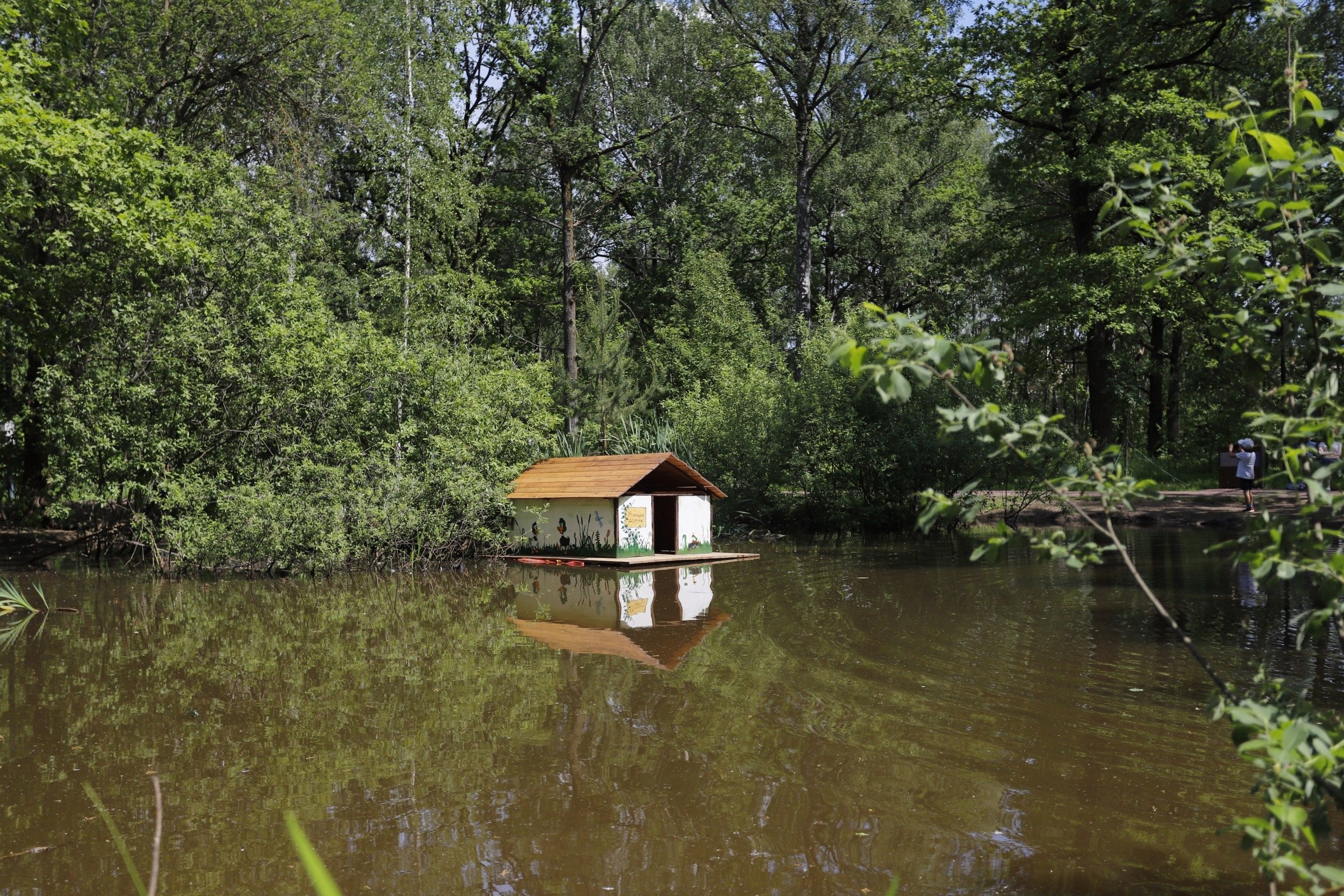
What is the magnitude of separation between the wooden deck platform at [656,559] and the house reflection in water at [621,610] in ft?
0.58

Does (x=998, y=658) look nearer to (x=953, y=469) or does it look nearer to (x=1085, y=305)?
(x=953, y=469)

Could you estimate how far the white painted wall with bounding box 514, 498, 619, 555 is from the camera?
18.4 metres

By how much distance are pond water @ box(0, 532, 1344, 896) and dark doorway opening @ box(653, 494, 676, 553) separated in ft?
23.5

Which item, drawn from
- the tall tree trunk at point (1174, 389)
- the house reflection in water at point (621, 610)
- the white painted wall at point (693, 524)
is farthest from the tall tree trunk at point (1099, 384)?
the house reflection in water at point (621, 610)

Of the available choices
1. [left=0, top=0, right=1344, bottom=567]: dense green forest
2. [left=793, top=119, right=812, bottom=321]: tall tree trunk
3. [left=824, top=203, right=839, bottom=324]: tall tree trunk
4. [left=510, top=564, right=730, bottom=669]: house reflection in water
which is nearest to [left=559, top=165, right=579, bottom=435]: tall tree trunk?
[left=0, top=0, right=1344, bottom=567]: dense green forest

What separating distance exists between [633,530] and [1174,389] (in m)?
28.0

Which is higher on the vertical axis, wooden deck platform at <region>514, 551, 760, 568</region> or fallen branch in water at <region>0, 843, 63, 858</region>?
wooden deck platform at <region>514, 551, 760, 568</region>

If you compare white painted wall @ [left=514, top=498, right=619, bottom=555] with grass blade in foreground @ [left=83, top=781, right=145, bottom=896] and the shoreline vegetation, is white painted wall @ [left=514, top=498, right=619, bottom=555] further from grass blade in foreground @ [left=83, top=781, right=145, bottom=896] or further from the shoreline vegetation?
grass blade in foreground @ [left=83, top=781, right=145, bottom=896]

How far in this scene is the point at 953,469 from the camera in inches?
926

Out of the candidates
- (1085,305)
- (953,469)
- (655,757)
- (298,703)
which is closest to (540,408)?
(953,469)

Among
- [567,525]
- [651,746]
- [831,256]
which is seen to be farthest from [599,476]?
[831,256]

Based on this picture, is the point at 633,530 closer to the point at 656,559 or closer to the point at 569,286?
the point at 656,559

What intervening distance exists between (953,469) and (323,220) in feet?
53.9

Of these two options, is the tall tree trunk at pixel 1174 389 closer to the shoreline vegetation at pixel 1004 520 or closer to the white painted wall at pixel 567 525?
the shoreline vegetation at pixel 1004 520
